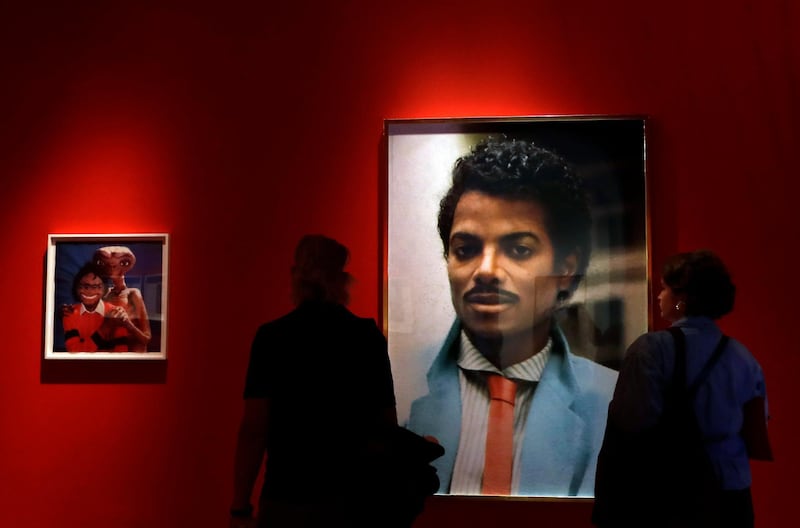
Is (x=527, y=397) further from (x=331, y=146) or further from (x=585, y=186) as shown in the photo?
(x=331, y=146)

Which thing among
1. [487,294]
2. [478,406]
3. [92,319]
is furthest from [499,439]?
[92,319]

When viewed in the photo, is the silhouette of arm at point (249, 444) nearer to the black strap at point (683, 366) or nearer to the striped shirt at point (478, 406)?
the striped shirt at point (478, 406)

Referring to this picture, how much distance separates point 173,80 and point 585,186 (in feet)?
5.88

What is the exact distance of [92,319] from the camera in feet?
11.6

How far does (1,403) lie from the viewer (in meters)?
3.59

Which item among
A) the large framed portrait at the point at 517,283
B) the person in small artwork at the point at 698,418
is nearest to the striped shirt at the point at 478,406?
the large framed portrait at the point at 517,283

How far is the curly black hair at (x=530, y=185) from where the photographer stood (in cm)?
337

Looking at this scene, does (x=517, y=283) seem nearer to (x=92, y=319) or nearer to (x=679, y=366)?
(x=679, y=366)

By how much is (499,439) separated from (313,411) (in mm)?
1128

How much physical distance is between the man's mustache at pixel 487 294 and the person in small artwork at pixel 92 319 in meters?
1.44

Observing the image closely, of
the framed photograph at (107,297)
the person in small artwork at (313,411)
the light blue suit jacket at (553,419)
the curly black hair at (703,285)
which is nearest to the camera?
the person in small artwork at (313,411)

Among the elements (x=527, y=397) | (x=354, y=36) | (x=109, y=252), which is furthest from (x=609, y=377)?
(x=109, y=252)

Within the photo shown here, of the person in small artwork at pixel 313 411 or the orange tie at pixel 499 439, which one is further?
the orange tie at pixel 499 439

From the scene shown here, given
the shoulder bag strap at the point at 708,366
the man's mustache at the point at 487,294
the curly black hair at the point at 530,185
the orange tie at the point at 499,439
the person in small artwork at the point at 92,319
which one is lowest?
the orange tie at the point at 499,439
